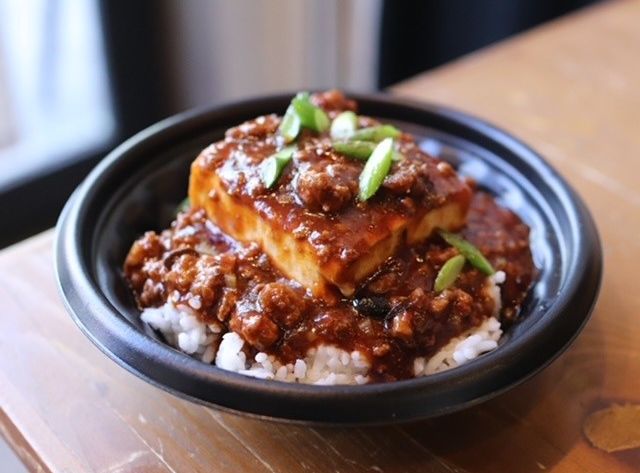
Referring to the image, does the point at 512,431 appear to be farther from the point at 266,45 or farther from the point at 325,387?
the point at 266,45

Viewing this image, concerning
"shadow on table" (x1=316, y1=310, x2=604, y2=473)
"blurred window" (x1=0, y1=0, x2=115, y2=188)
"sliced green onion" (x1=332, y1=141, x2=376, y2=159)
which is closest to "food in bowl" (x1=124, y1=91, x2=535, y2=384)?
"sliced green onion" (x1=332, y1=141, x2=376, y2=159)

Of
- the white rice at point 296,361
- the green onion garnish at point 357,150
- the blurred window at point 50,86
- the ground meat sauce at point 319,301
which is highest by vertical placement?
the green onion garnish at point 357,150

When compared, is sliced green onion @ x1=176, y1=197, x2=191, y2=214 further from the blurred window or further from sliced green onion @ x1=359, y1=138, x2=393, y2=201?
the blurred window

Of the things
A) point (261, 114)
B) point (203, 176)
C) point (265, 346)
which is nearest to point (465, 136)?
point (261, 114)

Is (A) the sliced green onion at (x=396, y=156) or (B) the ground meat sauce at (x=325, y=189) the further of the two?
(A) the sliced green onion at (x=396, y=156)

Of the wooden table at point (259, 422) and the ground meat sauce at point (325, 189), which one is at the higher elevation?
the ground meat sauce at point (325, 189)

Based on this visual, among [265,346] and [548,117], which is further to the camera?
[548,117]

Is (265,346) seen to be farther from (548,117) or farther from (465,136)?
(548,117)

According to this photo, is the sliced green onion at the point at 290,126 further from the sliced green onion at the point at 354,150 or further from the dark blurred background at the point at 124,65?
the dark blurred background at the point at 124,65

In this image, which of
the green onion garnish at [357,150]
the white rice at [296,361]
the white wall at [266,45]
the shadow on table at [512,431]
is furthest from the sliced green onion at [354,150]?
the white wall at [266,45]
